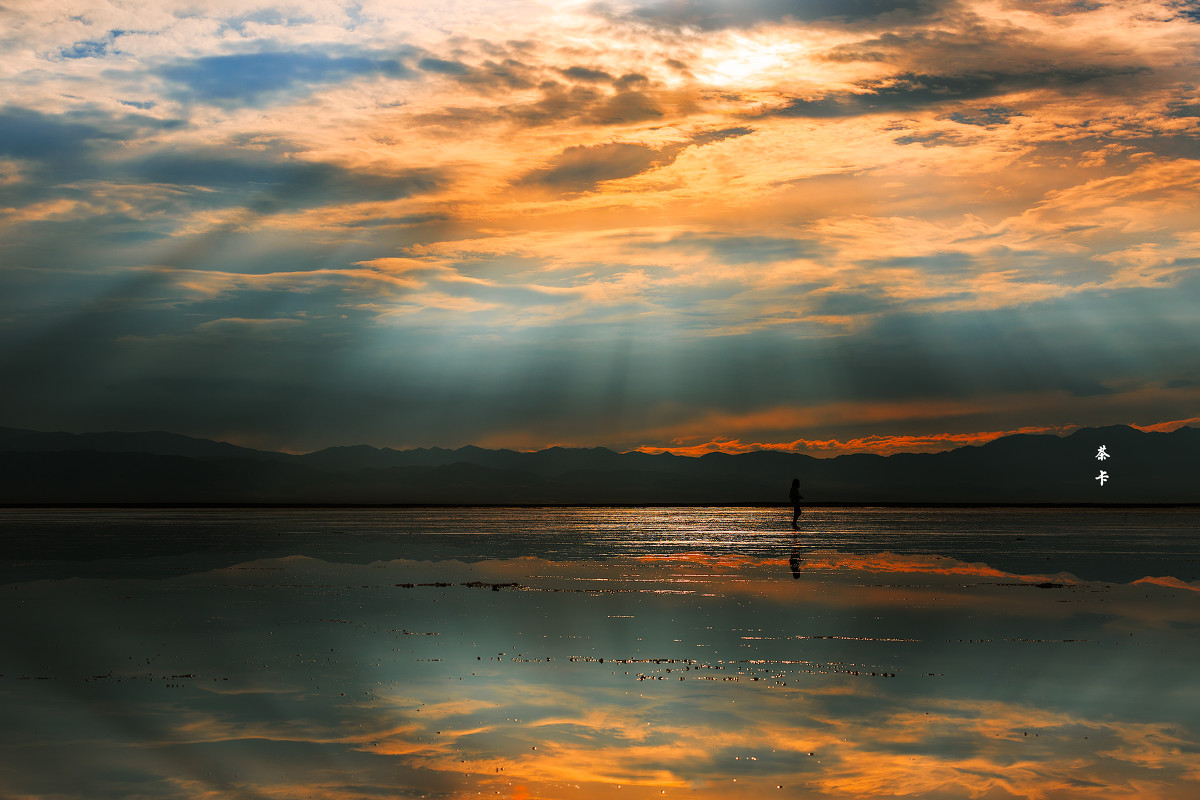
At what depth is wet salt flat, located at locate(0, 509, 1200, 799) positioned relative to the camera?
32.1 feet

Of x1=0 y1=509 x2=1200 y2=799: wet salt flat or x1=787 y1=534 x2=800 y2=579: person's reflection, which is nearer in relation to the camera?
x1=0 y1=509 x2=1200 y2=799: wet salt flat

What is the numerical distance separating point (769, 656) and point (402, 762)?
292 inches

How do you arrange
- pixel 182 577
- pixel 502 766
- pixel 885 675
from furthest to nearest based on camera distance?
1. pixel 182 577
2. pixel 885 675
3. pixel 502 766

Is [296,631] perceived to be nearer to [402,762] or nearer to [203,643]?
[203,643]

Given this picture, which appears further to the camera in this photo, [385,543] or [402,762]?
[385,543]

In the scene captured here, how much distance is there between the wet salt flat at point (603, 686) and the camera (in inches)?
385

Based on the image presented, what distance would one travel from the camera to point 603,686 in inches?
542

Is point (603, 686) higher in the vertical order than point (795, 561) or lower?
higher

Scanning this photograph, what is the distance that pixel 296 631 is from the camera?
18547 millimetres

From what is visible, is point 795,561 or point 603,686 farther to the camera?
point 795,561

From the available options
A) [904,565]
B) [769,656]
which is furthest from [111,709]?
[904,565]

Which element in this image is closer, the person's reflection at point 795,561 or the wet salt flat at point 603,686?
the wet salt flat at point 603,686

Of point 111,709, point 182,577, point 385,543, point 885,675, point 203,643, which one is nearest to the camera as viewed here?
point 111,709

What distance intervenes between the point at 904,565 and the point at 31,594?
83.9ft
